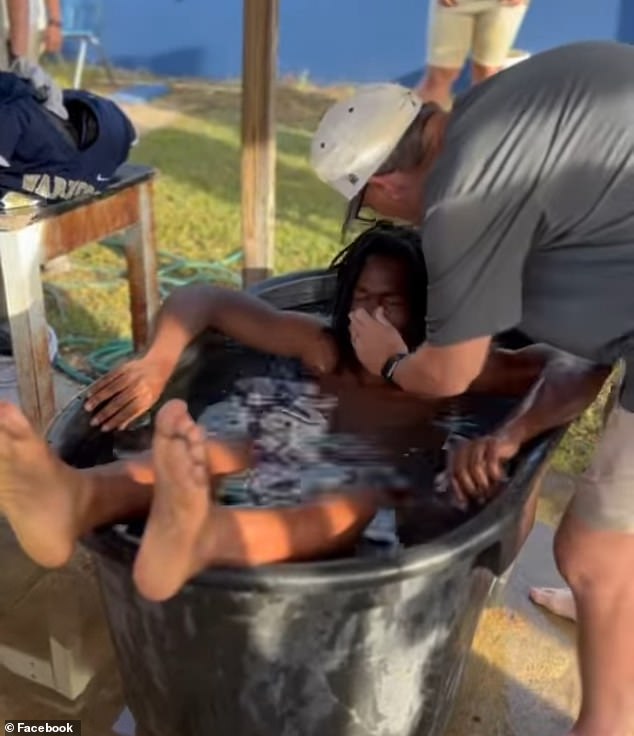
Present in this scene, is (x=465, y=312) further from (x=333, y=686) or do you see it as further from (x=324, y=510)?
(x=333, y=686)

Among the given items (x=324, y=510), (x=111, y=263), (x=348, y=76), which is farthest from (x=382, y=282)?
(x=348, y=76)

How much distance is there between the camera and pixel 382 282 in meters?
2.30

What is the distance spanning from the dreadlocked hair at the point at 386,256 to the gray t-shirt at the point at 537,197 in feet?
2.01

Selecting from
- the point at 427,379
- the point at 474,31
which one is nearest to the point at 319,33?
the point at 474,31

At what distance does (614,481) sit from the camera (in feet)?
5.74

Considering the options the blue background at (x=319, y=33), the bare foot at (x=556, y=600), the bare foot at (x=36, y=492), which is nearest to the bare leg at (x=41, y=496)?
the bare foot at (x=36, y=492)

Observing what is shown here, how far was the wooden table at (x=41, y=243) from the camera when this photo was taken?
2.54 meters

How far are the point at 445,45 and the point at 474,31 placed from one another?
0.16 m

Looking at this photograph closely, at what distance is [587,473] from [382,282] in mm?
711

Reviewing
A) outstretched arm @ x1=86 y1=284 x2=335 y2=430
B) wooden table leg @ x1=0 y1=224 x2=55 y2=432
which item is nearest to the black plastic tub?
outstretched arm @ x1=86 y1=284 x2=335 y2=430

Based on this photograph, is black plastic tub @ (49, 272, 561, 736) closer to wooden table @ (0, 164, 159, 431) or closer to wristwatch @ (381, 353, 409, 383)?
wristwatch @ (381, 353, 409, 383)

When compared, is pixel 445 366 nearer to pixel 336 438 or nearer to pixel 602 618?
A: pixel 602 618

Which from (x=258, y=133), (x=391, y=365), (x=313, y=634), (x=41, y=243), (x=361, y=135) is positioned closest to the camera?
(x=313, y=634)

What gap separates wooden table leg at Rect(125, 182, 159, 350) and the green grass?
0.47m
